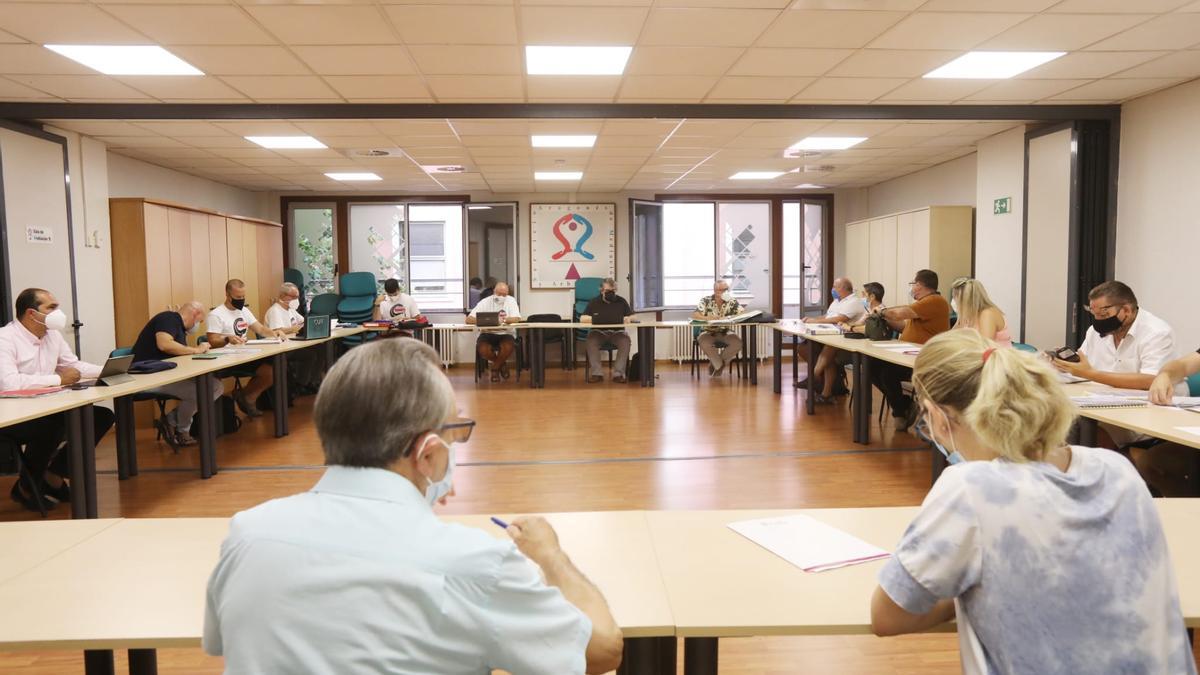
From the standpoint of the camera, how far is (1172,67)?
5.05 metres

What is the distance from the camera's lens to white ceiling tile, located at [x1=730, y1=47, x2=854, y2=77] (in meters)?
4.66

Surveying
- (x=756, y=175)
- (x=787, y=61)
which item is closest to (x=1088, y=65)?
(x=787, y=61)

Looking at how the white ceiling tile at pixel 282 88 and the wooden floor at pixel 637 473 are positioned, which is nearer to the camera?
the wooden floor at pixel 637 473

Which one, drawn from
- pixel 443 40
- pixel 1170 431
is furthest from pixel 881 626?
pixel 443 40

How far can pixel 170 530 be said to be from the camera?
1.89 meters

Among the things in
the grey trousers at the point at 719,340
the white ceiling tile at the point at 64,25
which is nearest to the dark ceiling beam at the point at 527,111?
the white ceiling tile at the point at 64,25

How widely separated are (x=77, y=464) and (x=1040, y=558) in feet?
13.8

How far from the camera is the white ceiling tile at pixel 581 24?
3.97 m

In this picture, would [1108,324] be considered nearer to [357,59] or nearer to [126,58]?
[357,59]

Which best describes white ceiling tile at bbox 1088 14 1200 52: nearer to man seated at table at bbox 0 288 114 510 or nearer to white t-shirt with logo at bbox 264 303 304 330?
man seated at table at bbox 0 288 114 510

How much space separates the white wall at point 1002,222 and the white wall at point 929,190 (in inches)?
21.0

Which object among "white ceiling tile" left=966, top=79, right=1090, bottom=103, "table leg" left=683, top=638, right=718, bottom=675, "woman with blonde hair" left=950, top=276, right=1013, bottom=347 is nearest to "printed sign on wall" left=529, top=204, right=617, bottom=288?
"white ceiling tile" left=966, top=79, right=1090, bottom=103

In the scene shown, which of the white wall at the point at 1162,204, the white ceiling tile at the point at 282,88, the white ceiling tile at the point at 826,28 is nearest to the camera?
the white ceiling tile at the point at 826,28

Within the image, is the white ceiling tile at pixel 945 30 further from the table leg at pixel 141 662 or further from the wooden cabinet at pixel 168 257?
the wooden cabinet at pixel 168 257
